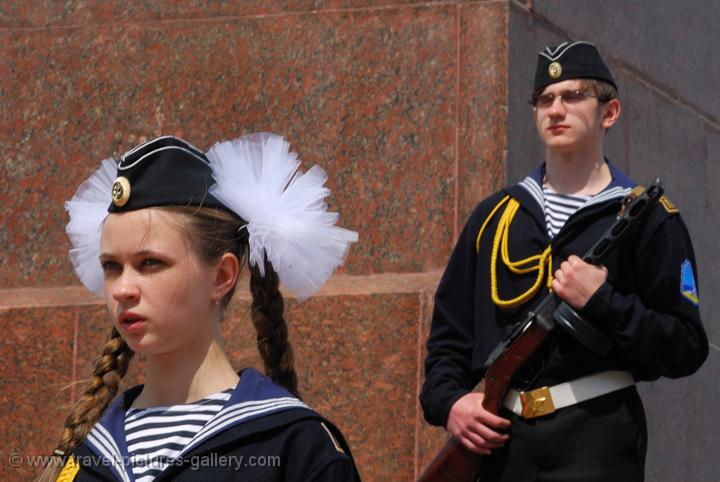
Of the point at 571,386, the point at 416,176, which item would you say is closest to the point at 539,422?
the point at 571,386

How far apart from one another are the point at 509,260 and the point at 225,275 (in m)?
1.44

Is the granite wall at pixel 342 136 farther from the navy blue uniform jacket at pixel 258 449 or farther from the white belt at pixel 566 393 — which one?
the navy blue uniform jacket at pixel 258 449

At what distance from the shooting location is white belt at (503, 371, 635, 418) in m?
4.70

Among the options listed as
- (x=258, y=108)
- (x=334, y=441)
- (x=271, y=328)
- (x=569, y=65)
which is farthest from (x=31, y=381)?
(x=334, y=441)

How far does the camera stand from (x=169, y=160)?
149 inches

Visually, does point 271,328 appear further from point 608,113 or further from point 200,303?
point 608,113

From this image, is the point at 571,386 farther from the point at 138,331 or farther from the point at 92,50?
the point at 92,50

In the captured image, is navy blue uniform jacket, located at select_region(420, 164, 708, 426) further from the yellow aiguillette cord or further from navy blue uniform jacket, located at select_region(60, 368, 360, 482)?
navy blue uniform jacket, located at select_region(60, 368, 360, 482)

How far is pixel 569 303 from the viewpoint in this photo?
4.68 metres

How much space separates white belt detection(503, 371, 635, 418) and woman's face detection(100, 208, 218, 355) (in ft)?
4.31

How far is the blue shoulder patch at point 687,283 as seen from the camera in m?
4.79

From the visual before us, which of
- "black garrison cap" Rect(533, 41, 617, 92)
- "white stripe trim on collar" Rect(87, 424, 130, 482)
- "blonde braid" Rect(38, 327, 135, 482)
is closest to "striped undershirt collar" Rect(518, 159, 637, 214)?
"black garrison cap" Rect(533, 41, 617, 92)

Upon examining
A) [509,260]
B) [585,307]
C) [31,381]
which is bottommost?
[31,381]

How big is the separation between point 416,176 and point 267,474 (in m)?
2.83
